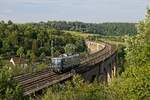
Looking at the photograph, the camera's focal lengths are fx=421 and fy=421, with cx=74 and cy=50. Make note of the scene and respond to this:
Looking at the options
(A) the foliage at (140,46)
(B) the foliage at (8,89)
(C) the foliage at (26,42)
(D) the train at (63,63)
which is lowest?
(C) the foliage at (26,42)

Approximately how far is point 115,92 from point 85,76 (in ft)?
108

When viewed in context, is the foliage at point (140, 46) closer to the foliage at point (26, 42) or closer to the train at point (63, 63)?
the train at point (63, 63)

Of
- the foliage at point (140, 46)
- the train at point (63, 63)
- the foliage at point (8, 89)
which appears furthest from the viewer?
the train at point (63, 63)

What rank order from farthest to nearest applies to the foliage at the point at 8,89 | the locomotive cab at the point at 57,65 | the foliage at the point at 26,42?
the foliage at the point at 26,42, the locomotive cab at the point at 57,65, the foliage at the point at 8,89

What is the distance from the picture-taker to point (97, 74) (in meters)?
72.7

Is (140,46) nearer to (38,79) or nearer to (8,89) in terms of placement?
(8,89)

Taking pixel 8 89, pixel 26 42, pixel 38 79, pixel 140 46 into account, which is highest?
pixel 140 46

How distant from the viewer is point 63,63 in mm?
53656

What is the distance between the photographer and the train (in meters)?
52.7

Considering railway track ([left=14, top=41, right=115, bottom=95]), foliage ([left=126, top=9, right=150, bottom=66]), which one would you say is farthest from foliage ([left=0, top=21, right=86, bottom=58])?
foliage ([left=126, top=9, right=150, bottom=66])

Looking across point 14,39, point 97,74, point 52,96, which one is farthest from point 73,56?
point 14,39

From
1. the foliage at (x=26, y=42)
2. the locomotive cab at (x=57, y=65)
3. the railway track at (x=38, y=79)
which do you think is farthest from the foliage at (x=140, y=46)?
the foliage at (x=26, y=42)

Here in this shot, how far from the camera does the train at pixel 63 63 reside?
173ft

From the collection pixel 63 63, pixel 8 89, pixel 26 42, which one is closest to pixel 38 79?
pixel 63 63
